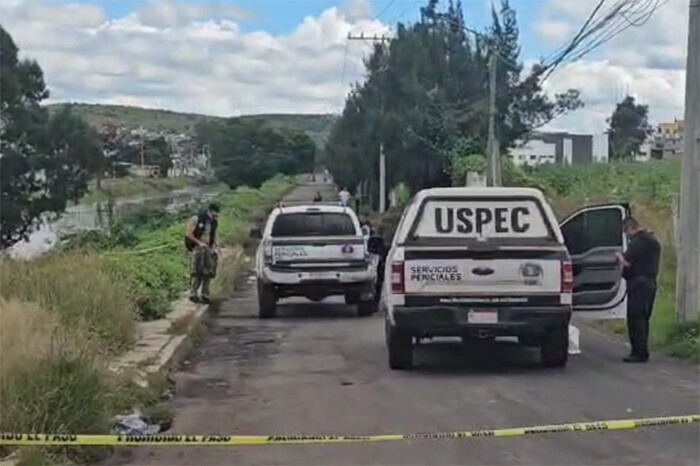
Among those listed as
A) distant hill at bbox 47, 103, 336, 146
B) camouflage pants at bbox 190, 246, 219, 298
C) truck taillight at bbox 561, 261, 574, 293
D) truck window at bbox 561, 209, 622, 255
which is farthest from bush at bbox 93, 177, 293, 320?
distant hill at bbox 47, 103, 336, 146

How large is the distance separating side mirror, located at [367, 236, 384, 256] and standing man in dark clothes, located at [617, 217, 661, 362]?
23.6ft

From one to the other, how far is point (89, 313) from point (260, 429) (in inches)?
167

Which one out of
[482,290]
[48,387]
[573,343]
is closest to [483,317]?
[482,290]

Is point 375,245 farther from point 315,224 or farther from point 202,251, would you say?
point 202,251

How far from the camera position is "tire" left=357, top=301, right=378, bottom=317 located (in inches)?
873

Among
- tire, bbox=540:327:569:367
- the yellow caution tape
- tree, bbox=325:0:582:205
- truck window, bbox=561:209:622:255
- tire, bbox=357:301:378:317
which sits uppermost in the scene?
tree, bbox=325:0:582:205

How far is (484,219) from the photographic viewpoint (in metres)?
14.5

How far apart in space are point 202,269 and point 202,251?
67 cm

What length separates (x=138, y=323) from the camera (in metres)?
17.2

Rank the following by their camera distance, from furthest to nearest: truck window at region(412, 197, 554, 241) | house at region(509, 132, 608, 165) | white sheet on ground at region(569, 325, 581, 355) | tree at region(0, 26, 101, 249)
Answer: house at region(509, 132, 608, 165) < tree at region(0, 26, 101, 249) < white sheet on ground at region(569, 325, 581, 355) < truck window at region(412, 197, 554, 241)

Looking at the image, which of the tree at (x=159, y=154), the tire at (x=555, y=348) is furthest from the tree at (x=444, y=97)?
the tree at (x=159, y=154)

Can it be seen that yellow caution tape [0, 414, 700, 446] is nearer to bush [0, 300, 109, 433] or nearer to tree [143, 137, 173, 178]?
bush [0, 300, 109, 433]

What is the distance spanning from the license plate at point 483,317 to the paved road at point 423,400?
593 millimetres

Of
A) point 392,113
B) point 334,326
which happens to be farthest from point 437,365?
point 392,113
